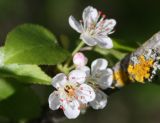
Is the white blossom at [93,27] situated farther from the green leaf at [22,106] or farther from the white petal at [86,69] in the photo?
the green leaf at [22,106]

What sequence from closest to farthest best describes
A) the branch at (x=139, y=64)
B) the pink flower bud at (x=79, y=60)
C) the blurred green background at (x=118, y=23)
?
the branch at (x=139, y=64) < the pink flower bud at (x=79, y=60) < the blurred green background at (x=118, y=23)

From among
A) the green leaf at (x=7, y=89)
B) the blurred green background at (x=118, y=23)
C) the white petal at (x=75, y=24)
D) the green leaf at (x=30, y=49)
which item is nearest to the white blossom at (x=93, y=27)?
the white petal at (x=75, y=24)

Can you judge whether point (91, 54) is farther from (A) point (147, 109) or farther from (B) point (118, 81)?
(A) point (147, 109)

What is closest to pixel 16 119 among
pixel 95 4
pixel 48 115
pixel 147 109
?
pixel 48 115

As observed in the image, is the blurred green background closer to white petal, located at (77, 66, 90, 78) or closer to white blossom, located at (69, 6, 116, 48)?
white blossom, located at (69, 6, 116, 48)

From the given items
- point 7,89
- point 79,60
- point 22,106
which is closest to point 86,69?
point 79,60

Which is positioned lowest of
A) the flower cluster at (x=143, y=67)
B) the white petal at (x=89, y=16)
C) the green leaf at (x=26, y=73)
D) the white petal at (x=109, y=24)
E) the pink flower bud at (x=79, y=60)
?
the flower cluster at (x=143, y=67)
